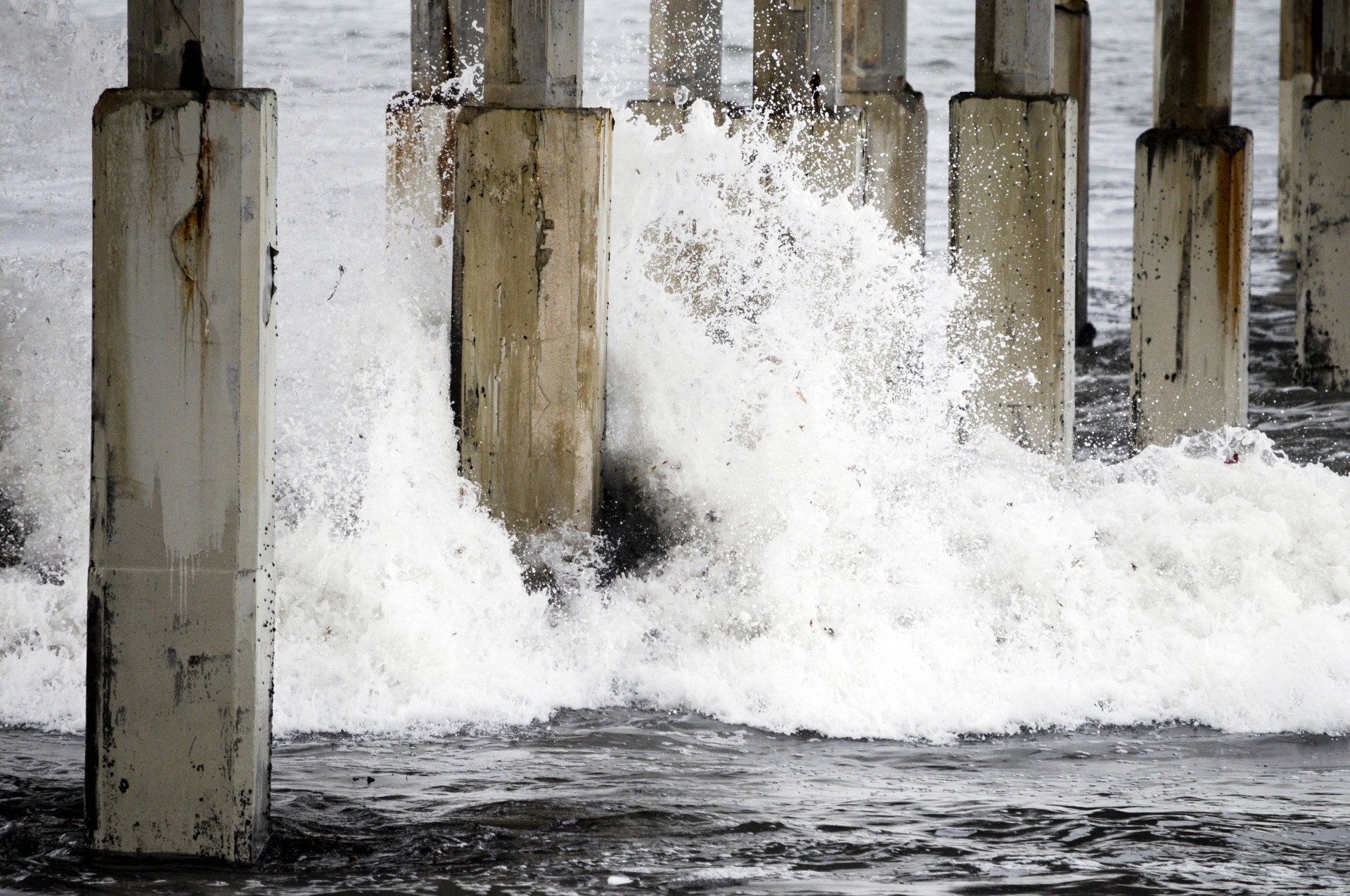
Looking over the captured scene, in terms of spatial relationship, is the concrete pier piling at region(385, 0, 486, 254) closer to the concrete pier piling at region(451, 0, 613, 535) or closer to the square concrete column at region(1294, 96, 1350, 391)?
the concrete pier piling at region(451, 0, 613, 535)

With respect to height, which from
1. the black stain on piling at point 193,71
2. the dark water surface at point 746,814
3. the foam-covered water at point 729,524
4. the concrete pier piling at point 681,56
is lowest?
the dark water surface at point 746,814

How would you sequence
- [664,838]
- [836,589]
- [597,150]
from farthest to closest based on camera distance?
1. [836,589]
2. [597,150]
3. [664,838]

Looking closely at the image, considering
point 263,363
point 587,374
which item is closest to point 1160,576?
point 587,374

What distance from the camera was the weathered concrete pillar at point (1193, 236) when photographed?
7.48 meters

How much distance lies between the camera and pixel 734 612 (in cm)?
645

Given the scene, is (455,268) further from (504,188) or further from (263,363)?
(263,363)

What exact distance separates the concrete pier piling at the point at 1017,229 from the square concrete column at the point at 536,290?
2018 millimetres

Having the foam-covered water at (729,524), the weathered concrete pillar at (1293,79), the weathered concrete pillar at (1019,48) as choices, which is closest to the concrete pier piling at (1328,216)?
the foam-covered water at (729,524)

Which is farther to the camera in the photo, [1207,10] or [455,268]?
[1207,10]

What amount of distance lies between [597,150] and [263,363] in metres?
2.47

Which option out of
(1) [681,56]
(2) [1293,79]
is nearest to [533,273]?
(1) [681,56]

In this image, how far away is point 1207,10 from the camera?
7.45 metres

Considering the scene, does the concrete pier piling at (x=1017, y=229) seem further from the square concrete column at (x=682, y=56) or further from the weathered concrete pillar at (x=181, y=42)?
the weathered concrete pillar at (x=181, y=42)

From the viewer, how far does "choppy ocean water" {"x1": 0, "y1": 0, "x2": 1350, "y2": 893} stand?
13.9 feet
